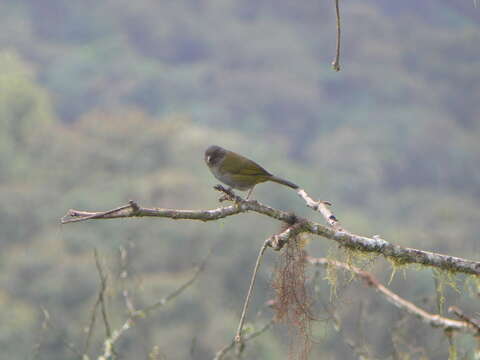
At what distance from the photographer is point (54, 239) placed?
35.7 meters

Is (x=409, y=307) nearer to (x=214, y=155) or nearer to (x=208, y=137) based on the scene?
(x=214, y=155)

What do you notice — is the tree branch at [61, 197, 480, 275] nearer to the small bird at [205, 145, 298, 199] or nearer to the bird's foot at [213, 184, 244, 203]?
the bird's foot at [213, 184, 244, 203]

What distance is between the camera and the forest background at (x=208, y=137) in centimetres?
3048

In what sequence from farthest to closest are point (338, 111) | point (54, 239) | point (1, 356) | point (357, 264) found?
point (338, 111)
point (54, 239)
point (1, 356)
point (357, 264)

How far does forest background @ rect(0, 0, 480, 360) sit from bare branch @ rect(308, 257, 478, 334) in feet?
51.4

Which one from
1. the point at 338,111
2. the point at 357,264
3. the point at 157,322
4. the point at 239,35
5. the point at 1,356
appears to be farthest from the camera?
the point at 239,35

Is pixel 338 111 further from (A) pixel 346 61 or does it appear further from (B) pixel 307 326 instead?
(B) pixel 307 326

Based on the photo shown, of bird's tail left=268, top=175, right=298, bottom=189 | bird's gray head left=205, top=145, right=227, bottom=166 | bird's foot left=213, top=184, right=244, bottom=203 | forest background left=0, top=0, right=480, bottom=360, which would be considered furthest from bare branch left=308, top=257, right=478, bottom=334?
forest background left=0, top=0, right=480, bottom=360

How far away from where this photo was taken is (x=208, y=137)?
165ft

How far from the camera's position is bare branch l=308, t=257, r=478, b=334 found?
2.71 m

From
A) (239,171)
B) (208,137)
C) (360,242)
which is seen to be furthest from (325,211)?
(208,137)

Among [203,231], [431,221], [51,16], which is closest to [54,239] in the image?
[203,231]

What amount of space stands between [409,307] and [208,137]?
1855 inches

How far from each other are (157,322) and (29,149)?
20.7m
